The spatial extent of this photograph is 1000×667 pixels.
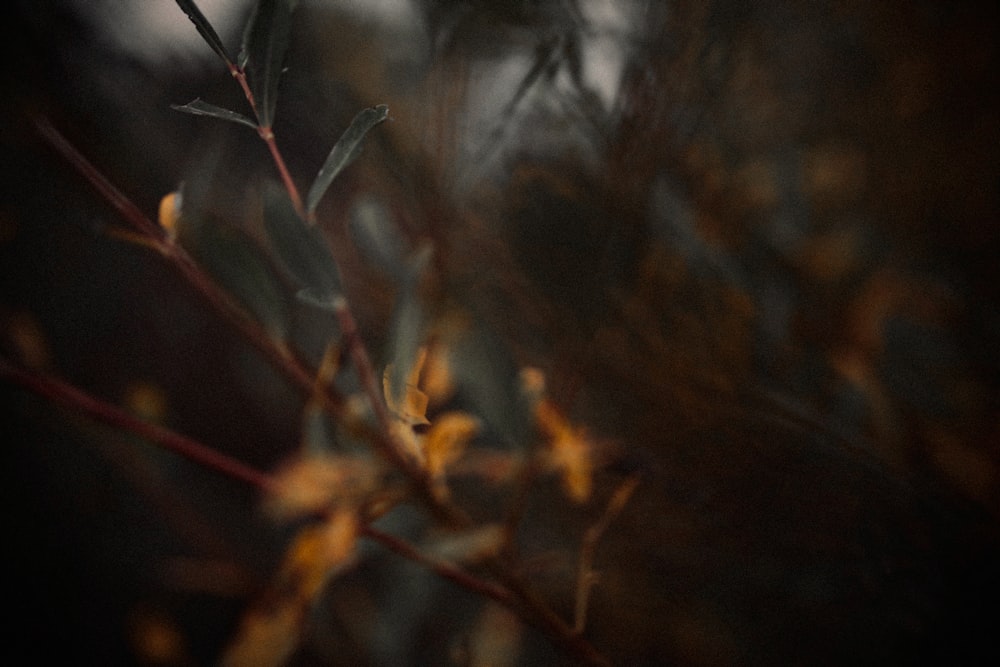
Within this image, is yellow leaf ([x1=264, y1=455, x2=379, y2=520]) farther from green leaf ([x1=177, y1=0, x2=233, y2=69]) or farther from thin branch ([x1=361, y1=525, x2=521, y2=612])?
green leaf ([x1=177, y1=0, x2=233, y2=69])

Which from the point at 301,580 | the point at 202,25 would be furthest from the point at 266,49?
the point at 301,580

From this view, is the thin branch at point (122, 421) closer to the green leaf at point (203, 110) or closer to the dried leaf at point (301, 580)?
the dried leaf at point (301, 580)

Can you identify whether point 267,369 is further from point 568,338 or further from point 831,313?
point 831,313

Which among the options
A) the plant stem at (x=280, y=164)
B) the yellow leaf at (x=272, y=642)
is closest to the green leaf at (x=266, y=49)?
the plant stem at (x=280, y=164)

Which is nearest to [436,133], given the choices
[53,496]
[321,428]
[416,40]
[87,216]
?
[416,40]

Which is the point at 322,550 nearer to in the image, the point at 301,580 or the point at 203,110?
the point at 301,580

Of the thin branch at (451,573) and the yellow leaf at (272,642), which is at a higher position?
the thin branch at (451,573)

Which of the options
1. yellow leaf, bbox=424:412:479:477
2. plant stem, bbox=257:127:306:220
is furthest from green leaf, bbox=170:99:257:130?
yellow leaf, bbox=424:412:479:477
